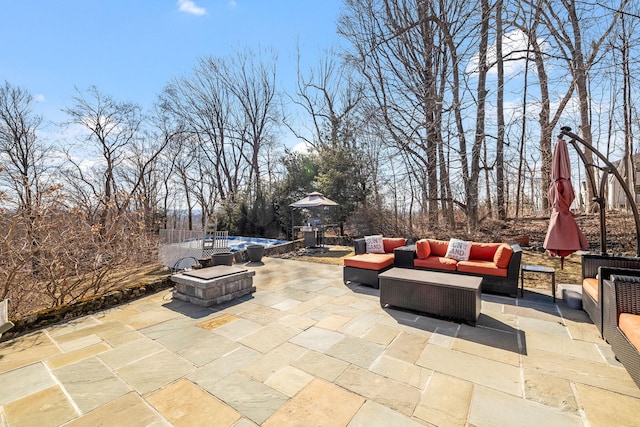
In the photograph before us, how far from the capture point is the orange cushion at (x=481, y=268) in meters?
4.22

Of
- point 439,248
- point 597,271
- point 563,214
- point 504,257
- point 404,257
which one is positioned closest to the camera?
point 597,271

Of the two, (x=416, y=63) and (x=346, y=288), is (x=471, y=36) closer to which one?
(x=416, y=63)

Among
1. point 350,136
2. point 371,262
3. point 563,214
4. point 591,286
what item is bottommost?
point 591,286

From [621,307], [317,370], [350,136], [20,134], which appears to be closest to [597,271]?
[621,307]

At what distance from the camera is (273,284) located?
5258mm

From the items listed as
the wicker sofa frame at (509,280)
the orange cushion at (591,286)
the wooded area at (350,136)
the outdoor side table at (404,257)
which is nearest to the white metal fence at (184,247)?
the wooded area at (350,136)

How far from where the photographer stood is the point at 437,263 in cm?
468

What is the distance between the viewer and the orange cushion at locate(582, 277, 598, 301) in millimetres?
3187

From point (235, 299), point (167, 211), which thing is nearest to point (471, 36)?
point (235, 299)

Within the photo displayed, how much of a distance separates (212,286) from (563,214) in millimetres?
5150

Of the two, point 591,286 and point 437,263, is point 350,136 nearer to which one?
point 437,263

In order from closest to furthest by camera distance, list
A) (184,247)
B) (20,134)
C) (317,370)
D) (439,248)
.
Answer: (317,370), (439,248), (184,247), (20,134)

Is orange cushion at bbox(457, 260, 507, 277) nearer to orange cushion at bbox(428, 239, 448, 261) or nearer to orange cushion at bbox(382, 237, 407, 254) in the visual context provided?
orange cushion at bbox(428, 239, 448, 261)

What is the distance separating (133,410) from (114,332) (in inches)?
67.9
